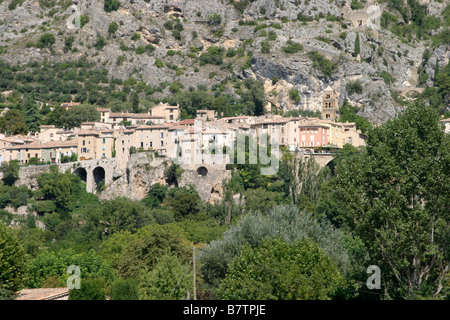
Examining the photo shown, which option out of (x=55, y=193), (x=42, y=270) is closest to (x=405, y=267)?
(x=42, y=270)

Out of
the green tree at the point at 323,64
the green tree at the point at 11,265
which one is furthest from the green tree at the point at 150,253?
the green tree at the point at 323,64

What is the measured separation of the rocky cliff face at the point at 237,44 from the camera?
109756 mm

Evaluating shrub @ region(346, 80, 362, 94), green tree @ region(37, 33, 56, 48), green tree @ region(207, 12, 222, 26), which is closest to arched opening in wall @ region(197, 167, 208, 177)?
shrub @ region(346, 80, 362, 94)

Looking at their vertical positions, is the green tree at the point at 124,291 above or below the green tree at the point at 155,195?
below

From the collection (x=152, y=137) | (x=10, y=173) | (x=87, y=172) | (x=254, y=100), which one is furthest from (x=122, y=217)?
(x=254, y=100)

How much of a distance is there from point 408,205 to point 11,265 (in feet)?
65.0

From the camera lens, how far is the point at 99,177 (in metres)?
80.1

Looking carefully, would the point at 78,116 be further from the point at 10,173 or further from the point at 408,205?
the point at 408,205

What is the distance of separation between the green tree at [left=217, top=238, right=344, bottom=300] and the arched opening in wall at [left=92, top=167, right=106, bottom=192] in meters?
45.6

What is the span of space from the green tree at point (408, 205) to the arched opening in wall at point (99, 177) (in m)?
52.6

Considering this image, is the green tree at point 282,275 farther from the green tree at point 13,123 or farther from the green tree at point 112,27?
the green tree at point 112,27

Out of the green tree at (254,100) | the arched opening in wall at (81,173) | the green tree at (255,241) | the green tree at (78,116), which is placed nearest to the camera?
the green tree at (255,241)

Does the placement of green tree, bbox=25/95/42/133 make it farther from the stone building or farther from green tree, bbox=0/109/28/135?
the stone building

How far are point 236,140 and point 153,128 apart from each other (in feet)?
30.4
